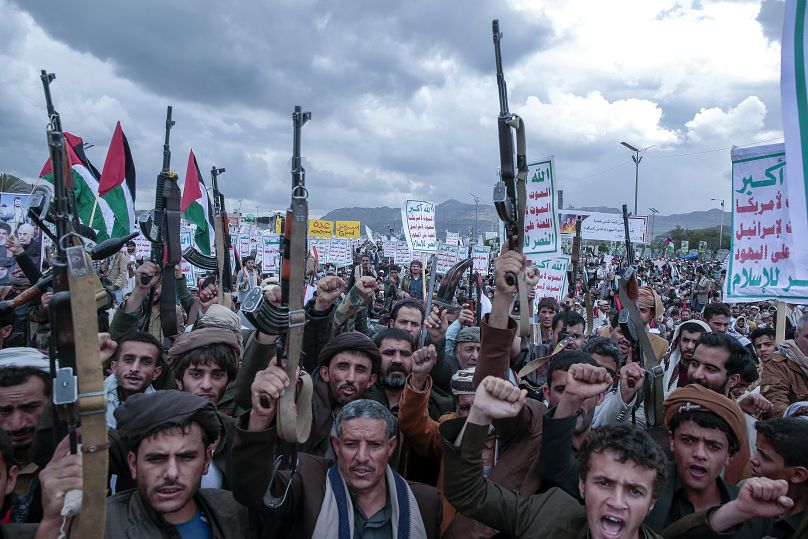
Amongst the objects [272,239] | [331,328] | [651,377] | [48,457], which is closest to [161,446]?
[48,457]

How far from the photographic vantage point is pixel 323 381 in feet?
12.1

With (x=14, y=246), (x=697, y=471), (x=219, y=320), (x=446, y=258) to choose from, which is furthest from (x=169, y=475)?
(x=446, y=258)

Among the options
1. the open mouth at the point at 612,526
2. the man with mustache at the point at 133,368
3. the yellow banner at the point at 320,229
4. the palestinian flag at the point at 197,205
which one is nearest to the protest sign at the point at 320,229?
the yellow banner at the point at 320,229

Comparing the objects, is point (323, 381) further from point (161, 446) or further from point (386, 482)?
point (161, 446)

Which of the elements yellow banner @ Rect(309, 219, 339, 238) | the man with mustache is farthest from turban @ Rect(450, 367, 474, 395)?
yellow banner @ Rect(309, 219, 339, 238)

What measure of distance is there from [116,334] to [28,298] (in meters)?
2.11

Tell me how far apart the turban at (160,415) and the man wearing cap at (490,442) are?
100 cm

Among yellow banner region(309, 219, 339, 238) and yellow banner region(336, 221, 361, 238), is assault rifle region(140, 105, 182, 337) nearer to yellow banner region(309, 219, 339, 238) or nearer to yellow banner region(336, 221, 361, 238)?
yellow banner region(336, 221, 361, 238)

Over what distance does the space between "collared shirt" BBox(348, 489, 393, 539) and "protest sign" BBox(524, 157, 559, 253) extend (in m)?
4.19

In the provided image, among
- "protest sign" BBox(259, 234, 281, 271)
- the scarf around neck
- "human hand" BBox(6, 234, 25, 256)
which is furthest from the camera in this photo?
"protest sign" BBox(259, 234, 281, 271)

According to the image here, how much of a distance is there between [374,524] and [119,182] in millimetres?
5215

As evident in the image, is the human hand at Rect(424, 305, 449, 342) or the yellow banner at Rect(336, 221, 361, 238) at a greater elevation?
the yellow banner at Rect(336, 221, 361, 238)

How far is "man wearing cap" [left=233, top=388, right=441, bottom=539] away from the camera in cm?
258

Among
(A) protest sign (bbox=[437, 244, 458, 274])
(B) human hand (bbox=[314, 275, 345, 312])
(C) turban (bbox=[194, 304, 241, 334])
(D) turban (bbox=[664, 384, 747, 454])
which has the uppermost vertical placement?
(A) protest sign (bbox=[437, 244, 458, 274])
